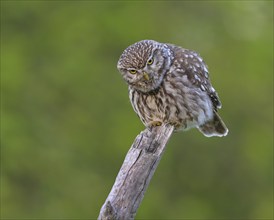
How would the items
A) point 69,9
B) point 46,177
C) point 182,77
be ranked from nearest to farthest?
1. point 182,77
2. point 46,177
3. point 69,9

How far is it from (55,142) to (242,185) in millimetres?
3145

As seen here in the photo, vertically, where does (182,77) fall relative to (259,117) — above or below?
below

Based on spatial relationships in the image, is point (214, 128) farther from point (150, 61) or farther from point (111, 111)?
point (111, 111)

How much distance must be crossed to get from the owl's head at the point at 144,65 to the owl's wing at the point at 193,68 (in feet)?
0.72

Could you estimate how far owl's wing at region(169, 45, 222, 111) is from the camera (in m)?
8.97

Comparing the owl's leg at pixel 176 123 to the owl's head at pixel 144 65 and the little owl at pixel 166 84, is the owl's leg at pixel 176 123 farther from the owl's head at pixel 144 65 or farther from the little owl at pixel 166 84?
the owl's head at pixel 144 65

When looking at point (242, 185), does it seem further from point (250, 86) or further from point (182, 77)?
point (182, 77)

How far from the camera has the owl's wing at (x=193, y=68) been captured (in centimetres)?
897

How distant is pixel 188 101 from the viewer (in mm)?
8914

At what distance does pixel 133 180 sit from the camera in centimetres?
677

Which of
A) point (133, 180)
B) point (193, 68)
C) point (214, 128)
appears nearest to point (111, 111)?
point (214, 128)

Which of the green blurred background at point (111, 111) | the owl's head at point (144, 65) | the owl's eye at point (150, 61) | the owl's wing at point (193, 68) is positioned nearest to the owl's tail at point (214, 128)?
the owl's wing at point (193, 68)

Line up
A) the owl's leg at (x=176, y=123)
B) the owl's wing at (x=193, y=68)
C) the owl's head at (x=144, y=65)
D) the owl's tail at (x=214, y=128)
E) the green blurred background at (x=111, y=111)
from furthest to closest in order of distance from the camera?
the green blurred background at (x=111, y=111) < the owl's tail at (x=214, y=128) < the owl's wing at (x=193, y=68) < the owl's leg at (x=176, y=123) < the owl's head at (x=144, y=65)

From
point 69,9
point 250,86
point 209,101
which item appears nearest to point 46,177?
point 69,9
